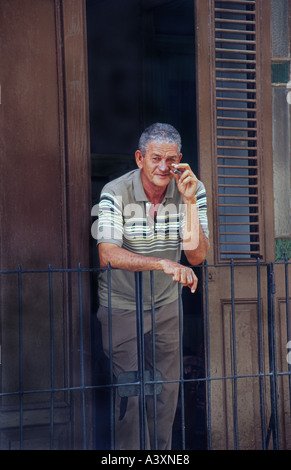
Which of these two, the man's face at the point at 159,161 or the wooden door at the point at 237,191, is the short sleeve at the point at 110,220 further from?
the wooden door at the point at 237,191

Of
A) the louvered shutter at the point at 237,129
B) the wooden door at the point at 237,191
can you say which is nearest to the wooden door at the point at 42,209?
the wooden door at the point at 237,191

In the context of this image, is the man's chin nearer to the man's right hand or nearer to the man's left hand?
the man's left hand

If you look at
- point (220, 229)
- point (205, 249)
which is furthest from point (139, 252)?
point (220, 229)

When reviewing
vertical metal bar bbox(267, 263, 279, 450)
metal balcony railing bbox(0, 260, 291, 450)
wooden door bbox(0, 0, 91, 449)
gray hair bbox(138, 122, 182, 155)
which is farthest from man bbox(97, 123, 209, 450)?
vertical metal bar bbox(267, 263, 279, 450)

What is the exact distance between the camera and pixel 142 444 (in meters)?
4.18

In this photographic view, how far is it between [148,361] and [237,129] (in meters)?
1.81

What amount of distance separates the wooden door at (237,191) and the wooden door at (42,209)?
2.99ft

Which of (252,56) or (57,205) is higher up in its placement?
(252,56)

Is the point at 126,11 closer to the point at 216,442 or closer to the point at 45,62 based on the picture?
the point at 45,62

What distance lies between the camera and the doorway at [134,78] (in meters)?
7.00

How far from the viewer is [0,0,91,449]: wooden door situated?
4.69 m

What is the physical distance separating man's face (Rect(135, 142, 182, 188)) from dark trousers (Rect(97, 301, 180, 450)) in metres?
0.84

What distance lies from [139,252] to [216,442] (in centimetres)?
153

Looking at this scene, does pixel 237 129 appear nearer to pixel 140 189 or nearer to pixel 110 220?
pixel 140 189
